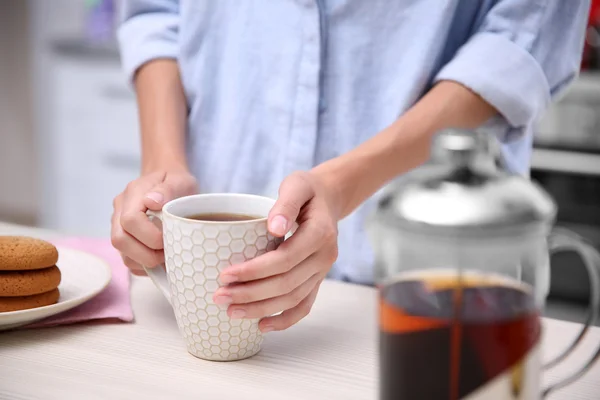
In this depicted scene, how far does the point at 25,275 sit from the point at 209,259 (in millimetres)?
206

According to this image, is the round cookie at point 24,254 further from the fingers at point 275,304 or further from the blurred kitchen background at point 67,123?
the blurred kitchen background at point 67,123

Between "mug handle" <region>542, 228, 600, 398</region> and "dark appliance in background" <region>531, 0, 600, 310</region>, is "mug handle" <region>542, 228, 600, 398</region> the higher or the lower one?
the higher one

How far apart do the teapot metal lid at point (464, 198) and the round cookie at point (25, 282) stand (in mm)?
399

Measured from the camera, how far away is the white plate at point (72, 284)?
721 millimetres

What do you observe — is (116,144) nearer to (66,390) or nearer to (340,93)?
(340,93)

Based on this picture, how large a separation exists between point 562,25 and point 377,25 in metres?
0.23

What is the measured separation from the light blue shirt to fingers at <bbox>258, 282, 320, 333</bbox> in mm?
313

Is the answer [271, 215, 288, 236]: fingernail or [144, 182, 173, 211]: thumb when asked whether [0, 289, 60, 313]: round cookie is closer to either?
[144, 182, 173, 211]: thumb

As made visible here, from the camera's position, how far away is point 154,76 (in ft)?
3.57

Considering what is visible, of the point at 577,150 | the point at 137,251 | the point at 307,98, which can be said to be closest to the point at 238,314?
the point at 137,251

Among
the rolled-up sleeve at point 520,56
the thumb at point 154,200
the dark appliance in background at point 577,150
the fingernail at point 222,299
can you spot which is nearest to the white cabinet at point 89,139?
the dark appliance in background at point 577,150

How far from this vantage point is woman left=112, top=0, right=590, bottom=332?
925mm

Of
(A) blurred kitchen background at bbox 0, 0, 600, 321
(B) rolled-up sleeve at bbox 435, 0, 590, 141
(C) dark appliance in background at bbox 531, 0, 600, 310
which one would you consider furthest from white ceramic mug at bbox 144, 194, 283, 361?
(A) blurred kitchen background at bbox 0, 0, 600, 321

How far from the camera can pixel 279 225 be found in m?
0.65
